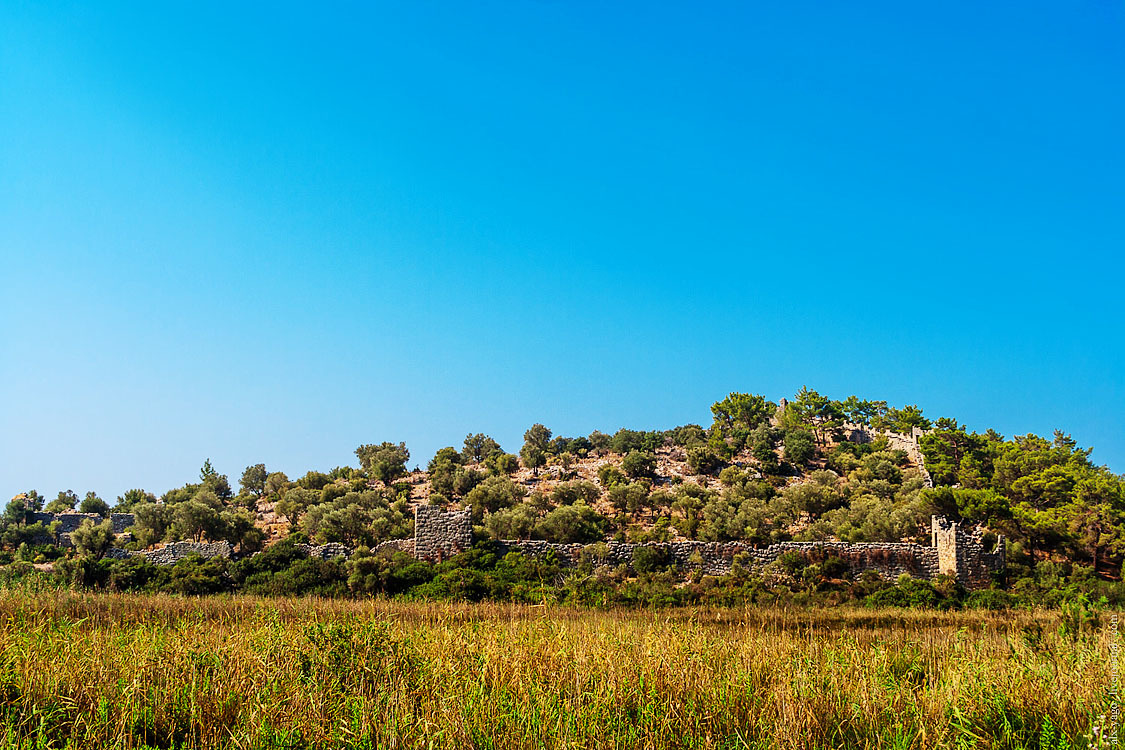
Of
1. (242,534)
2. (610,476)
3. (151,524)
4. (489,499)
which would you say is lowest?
(242,534)

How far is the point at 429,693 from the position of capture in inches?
245

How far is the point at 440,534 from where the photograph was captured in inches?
1096

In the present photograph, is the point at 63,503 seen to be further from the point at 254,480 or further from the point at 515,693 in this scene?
the point at 515,693

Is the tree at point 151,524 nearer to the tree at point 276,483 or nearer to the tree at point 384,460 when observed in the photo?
the tree at point 276,483

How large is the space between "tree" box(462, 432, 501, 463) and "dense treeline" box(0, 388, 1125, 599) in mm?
107

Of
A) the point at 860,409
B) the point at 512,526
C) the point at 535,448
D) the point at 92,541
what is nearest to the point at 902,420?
the point at 860,409

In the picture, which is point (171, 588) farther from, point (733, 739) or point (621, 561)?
point (733, 739)

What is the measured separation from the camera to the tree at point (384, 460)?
4972 cm

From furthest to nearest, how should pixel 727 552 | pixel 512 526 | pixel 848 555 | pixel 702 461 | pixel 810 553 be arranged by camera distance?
1. pixel 702 461
2. pixel 512 526
3. pixel 727 552
4. pixel 810 553
5. pixel 848 555

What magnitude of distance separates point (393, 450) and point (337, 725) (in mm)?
49265

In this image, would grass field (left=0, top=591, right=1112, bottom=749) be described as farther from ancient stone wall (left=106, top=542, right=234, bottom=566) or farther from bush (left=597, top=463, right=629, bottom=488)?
bush (left=597, top=463, right=629, bottom=488)

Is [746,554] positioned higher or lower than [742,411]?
lower

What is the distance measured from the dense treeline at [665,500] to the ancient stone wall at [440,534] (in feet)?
3.37

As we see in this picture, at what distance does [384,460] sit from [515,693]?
150ft
